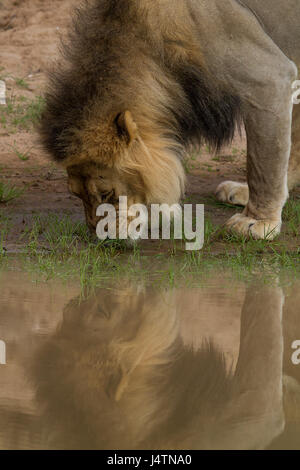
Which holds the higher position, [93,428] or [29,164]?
[93,428]

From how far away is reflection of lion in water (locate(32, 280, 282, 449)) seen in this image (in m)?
2.21

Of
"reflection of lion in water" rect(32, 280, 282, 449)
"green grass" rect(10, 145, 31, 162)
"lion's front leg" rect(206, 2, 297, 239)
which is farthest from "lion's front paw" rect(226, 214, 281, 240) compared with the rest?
"green grass" rect(10, 145, 31, 162)

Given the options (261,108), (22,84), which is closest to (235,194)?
(261,108)

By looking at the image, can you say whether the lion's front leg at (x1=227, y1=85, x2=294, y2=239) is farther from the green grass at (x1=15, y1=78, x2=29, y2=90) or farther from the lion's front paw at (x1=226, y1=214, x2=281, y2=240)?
the green grass at (x1=15, y1=78, x2=29, y2=90)

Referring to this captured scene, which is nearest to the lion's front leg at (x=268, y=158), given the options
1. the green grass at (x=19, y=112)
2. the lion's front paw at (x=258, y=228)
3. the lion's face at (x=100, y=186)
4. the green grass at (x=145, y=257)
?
the lion's front paw at (x=258, y=228)

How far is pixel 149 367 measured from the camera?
2.74 meters

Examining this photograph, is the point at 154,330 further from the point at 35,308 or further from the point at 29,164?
the point at 29,164

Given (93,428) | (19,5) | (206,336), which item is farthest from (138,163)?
(19,5)

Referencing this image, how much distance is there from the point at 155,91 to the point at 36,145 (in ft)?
8.16

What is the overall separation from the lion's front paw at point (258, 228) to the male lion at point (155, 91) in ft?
0.78

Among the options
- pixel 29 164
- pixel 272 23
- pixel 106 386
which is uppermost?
pixel 272 23
